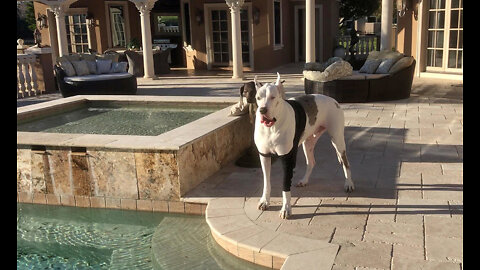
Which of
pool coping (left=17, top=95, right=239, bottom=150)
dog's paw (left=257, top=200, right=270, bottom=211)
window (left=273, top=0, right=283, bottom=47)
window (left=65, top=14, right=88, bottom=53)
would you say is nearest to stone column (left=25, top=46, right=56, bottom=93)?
window (left=65, top=14, right=88, bottom=53)

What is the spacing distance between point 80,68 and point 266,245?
9.21 m

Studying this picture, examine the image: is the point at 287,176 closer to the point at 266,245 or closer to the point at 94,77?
the point at 266,245

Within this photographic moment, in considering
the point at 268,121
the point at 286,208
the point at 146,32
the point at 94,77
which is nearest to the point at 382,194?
the point at 286,208

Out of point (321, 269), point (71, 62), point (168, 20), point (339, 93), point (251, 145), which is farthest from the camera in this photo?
point (168, 20)

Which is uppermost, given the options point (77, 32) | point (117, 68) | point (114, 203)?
point (77, 32)

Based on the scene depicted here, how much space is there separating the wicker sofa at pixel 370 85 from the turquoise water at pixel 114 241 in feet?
18.6

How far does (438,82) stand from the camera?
469 inches

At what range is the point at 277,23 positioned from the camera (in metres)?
16.8

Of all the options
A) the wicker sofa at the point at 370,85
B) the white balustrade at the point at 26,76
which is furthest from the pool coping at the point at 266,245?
the white balustrade at the point at 26,76

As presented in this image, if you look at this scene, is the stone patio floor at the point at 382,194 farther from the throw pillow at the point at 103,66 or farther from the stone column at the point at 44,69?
the stone column at the point at 44,69
